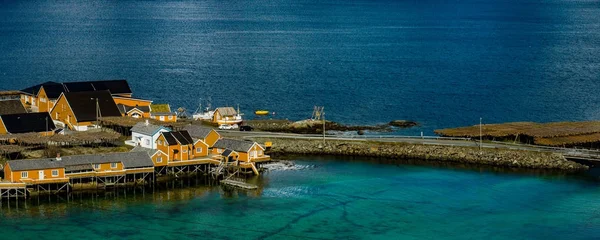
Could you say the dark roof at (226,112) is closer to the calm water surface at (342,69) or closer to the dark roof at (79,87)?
the dark roof at (79,87)

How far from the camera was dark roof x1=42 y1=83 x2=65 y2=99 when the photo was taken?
271ft

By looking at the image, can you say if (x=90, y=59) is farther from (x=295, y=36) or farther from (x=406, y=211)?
(x=406, y=211)

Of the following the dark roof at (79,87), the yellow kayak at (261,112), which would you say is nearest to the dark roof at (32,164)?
the dark roof at (79,87)

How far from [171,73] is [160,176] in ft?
183

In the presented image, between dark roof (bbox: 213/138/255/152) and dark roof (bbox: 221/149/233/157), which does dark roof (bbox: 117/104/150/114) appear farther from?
dark roof (bbox: 221/149/233/157)

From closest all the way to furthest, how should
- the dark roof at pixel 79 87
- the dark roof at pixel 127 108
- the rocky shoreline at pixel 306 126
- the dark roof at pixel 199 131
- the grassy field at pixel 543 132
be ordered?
1. the dark roof at pixel 199 131
2. the grassy field at pixel 543 132
3. the dark roof at pixel 127 108
4. the rocky shoreline at pixel 306 126
5. the dark roof at pixel 79 87

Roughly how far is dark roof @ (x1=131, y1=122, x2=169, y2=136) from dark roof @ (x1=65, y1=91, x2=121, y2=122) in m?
6.22

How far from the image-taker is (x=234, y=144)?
70250 mm

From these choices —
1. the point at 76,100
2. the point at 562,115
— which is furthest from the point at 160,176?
the point at 562,115

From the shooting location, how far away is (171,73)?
399ft

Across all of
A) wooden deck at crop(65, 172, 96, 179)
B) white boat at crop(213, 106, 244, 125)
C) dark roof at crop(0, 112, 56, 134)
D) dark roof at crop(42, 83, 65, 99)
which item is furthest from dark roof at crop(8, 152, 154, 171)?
dark roof at crop(42, 83, 65, 99)

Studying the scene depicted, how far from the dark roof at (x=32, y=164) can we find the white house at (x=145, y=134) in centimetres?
847

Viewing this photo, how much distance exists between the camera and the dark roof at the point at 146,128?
70.0 metres

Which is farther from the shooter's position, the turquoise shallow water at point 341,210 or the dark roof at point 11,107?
the dark roof at point 11,107
